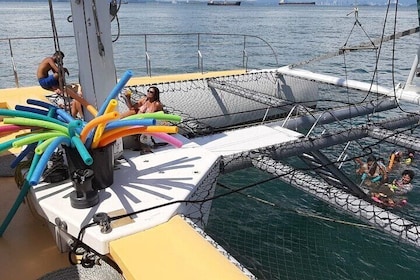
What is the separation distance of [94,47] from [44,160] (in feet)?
3.99

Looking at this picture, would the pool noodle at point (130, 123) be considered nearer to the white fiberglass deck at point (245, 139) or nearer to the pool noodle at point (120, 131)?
the pool noodle at point (120, 131)

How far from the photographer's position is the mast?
3.34m

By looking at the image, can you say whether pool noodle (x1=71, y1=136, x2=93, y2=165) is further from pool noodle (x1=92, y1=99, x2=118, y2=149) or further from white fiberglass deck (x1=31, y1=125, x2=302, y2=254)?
white fiberglass deck (x1=31, y1=125, x2=302, y2=254)

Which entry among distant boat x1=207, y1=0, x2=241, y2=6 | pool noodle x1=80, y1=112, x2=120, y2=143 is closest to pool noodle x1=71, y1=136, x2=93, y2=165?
pool noodle x1=80, y1=112, x2=120, y2=143

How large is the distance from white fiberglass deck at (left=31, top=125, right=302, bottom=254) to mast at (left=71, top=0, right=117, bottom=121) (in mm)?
734

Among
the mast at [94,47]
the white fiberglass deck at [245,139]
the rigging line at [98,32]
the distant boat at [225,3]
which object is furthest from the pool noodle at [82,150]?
the distant boat at [225,3]

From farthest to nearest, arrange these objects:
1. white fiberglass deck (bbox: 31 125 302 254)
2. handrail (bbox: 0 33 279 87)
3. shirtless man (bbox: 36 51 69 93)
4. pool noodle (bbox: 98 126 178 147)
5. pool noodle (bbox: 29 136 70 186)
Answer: handrail (bbox: 0 33 279 87) < shirtless man (bbox: 36 51 69 93) < pool noodle (bbox: 98 126 178 147) < white fiberglass deck (bbox: 31 125 302 254) < pool noodle (bbox: 29 136 70 186)

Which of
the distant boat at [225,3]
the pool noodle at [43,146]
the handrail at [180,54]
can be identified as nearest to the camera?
the pool noodle at [43,146]

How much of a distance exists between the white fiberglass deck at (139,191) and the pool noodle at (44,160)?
483 millimetres

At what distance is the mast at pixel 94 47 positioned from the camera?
3.34m

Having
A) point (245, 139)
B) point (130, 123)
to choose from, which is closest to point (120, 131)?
point (130, 123)

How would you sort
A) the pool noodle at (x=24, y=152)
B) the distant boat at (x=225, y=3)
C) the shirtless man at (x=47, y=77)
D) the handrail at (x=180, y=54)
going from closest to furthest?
the pool noodle at (x=24, y=152)
the shirtless man at (x=47, y=77)
the handrail at (x=180, y=54)
the distant boat at (x=225, y=3)

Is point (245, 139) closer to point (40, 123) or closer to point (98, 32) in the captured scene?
point (98, 32)

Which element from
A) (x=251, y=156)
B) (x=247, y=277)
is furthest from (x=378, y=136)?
(x=247, y=277)
